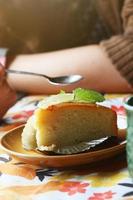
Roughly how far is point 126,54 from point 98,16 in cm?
26

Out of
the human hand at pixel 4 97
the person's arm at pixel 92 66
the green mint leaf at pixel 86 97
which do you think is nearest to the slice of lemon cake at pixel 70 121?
the green mint leaf at pixel 86 97

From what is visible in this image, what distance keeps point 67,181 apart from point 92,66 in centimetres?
51

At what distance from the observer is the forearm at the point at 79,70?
3.31ft

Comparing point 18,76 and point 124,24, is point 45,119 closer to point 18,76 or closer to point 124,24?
point 18,76

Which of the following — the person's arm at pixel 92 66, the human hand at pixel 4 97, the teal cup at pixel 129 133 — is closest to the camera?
the teal cup at pixel 129 133

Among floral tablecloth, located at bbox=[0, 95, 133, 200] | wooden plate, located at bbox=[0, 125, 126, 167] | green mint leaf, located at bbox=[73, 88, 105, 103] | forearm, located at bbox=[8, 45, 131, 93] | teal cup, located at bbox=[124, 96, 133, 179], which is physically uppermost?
forearm, located at bbox=[8, 45, 131, 93]

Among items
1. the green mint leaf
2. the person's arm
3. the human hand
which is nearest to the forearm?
the person's arm

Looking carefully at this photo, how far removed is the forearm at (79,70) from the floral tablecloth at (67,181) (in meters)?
0.42

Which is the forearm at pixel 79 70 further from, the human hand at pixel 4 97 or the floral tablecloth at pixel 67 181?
the floral tablecloth at pixel 67 181

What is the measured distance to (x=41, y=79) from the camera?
1030mm

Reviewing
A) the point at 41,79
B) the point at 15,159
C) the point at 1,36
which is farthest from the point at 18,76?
the point at 15,159

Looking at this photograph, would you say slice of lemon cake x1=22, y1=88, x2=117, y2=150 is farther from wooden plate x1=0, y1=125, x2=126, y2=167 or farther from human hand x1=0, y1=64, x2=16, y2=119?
human hand x1=0, y1=64, x2=16, y2=119

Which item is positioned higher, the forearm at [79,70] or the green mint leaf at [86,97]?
the forearm at [79,70]

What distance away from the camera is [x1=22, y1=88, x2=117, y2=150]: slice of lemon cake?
56 centimetres
